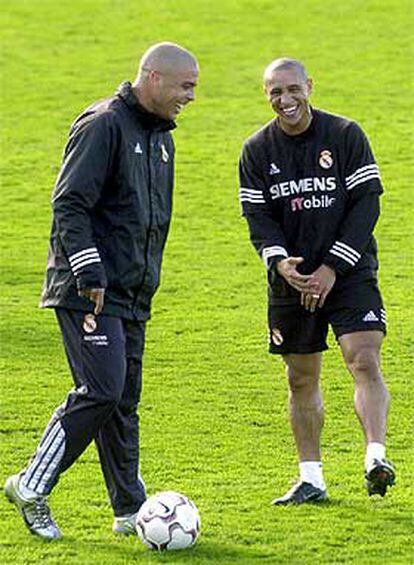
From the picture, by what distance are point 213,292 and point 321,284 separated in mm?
6312

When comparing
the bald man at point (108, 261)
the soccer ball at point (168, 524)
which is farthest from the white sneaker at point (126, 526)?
the soccer ball at point (168, 524)

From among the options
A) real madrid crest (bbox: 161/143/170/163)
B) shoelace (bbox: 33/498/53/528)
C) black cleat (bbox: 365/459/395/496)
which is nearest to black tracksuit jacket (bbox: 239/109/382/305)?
real madrid crest (bbox: 161/143/170/163)

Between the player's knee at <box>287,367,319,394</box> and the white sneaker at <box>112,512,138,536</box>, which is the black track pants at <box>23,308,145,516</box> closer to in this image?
the white sneaker at <box>112,512,138,536</box>

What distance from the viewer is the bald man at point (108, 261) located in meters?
9.18

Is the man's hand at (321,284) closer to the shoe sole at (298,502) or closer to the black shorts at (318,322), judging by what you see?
the black shorts at (318,322)

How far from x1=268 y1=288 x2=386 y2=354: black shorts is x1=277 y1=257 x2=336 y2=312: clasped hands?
0.14 m

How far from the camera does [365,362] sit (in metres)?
9.95

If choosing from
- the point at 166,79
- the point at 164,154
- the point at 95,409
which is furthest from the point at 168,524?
the point at 166,79

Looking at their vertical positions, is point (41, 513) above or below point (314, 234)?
below

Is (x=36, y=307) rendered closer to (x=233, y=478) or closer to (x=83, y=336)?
(x=233, y=478)

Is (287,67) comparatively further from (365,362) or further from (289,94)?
(365,362)

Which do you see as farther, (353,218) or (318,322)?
(318,322)

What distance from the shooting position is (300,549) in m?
9.20

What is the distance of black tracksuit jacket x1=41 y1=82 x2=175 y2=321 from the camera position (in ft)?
30.0
